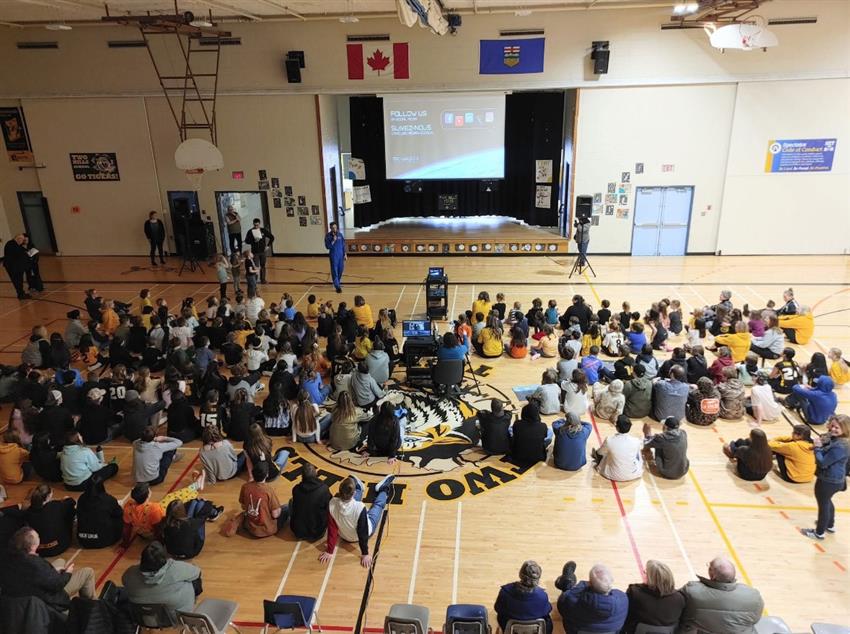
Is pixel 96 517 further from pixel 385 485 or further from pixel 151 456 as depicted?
pixel 385 485

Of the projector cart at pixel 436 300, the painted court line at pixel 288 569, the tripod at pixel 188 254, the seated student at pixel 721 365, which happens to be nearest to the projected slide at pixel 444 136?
the tripod at pixel 188 254

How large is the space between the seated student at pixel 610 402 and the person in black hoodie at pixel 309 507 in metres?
5.01

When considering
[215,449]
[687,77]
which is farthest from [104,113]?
[687,77]

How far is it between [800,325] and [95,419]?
44.8 feet

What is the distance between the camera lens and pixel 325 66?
20422 mm

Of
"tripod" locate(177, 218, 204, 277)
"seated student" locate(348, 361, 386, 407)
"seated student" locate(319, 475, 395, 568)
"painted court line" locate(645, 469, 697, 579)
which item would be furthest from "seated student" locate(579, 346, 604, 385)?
"tripod" locate(177, 218, 204, 277)

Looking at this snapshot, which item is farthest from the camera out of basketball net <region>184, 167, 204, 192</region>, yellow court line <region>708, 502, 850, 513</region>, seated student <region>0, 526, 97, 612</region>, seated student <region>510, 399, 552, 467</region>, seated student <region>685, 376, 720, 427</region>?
basketball net <region>184, 167, 204, 192</region>

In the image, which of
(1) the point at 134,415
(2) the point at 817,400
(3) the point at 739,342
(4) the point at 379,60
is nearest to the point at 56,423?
(1) the point at 134,415

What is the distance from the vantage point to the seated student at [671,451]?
28.2 ft

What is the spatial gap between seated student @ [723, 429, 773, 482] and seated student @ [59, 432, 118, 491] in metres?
8.75

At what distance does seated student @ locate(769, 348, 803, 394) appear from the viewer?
420 inches

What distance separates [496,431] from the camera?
30.5 ft

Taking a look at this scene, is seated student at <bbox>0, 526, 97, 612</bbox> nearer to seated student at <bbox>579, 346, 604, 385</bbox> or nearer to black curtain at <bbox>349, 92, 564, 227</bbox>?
seated student at <bbox>579, 346, 604, 385</bbox>

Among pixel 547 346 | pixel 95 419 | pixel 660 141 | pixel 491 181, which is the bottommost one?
pixel 547 346
